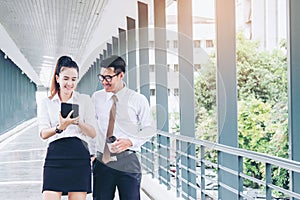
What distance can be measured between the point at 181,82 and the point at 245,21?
552 cm

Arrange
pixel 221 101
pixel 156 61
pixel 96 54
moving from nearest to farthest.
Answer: pixel 96 54, pixel 221 101, pixel 156 61

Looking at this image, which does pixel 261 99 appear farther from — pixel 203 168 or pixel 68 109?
pixel 68 109

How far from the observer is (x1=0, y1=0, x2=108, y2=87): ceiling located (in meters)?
5.65

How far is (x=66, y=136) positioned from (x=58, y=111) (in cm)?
14

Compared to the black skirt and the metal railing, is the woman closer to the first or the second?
the black skirt

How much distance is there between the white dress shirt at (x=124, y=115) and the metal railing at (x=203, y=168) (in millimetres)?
589

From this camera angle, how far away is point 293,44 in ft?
7.00

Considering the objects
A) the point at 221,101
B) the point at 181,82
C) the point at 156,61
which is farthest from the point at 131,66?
the point at 221,101

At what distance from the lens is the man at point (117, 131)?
2.15m

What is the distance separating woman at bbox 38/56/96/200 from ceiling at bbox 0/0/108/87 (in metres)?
1.40

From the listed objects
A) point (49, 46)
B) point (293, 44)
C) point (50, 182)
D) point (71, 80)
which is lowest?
point (50, 182)

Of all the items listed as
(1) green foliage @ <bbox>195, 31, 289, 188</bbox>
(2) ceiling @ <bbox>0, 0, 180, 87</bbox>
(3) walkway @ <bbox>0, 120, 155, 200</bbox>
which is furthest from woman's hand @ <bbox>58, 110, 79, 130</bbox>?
(1) green foliage @ <bbox>195, 31, 289, 188</bbox>

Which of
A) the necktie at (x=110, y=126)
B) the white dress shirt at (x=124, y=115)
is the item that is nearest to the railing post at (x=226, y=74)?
the white dress shirt at (x=124, y=115)

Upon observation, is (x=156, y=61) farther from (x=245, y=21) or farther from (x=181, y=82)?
(x=245, y=21)
